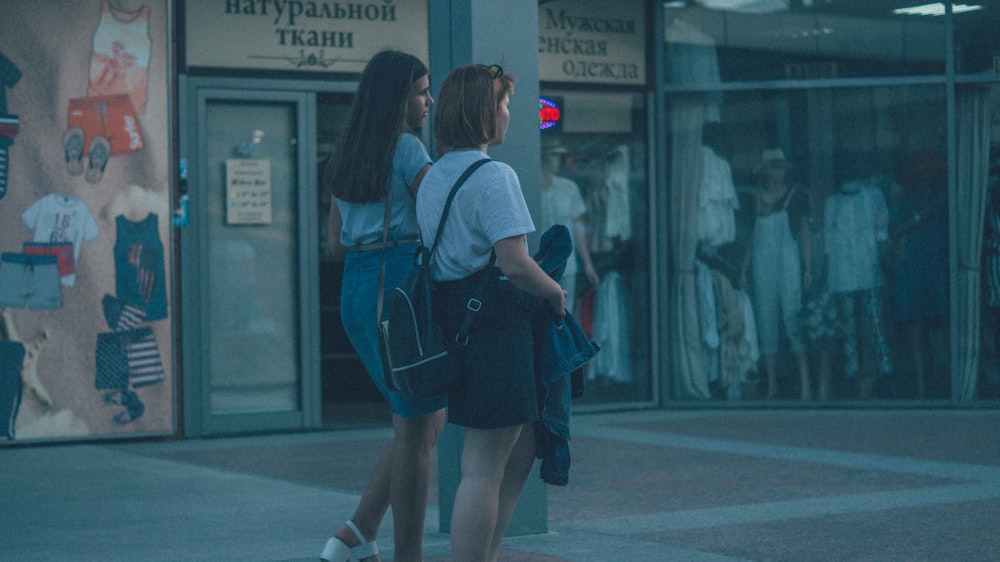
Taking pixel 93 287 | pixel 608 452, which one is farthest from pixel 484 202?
pixel 93 287

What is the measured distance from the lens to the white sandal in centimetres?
473

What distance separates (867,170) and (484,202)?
816 cm

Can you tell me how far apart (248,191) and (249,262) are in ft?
1.64

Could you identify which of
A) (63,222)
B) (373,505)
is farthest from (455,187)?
(63,222)

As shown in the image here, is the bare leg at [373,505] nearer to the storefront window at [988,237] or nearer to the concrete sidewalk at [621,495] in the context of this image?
the concrete sidewalk at [621,495]

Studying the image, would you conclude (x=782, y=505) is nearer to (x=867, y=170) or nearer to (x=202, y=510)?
(x=202, y=510)

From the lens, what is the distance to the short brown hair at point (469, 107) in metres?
4.13

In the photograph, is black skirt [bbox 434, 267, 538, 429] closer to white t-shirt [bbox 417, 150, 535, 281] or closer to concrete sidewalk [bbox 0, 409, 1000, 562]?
white t-shirt [bbox 417, 150, 535, 281]

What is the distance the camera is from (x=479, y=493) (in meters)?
4.08

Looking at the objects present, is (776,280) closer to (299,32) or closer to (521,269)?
(299,32)

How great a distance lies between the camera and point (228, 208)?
33.4ft

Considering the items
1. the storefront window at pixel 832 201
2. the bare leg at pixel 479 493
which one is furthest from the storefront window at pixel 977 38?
the bare leg at pixel 479 493

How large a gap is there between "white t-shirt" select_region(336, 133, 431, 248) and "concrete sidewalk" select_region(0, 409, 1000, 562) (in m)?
1.34

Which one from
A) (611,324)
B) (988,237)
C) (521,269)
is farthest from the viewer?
(611,324)
